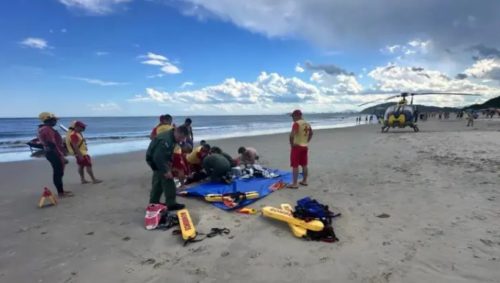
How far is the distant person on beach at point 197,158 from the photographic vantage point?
881cm

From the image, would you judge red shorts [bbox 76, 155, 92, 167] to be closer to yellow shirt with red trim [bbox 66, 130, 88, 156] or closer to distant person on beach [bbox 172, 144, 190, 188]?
yellow shirt with red trim [bbox 66, 130, 88, 156]

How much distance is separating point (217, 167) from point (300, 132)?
2.19 m

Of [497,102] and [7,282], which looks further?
[497,102]

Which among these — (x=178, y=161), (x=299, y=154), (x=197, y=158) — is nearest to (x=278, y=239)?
(x=299, y=154)

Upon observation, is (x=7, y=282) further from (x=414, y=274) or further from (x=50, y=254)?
(x=414, y=274)

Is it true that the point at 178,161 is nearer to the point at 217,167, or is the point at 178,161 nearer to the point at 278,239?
the point at 217,167

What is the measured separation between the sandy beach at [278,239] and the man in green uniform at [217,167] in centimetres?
142

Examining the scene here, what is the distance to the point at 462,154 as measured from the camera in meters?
11.6

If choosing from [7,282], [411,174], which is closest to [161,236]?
[7,282]

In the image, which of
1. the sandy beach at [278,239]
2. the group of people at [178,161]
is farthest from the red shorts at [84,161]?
the group of people at [178,161]

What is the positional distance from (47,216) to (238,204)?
3568 millimetres

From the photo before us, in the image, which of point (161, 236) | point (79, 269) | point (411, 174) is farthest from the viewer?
point (411, 174)

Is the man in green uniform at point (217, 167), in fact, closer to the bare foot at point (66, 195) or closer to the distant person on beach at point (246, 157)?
the distant person on beach at point (246, 157)

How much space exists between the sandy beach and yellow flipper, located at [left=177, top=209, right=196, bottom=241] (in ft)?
0.55
